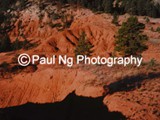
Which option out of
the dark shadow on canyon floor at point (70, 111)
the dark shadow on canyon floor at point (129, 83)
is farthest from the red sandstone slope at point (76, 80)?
the dark shadow on canyon floor at point (70, 111)

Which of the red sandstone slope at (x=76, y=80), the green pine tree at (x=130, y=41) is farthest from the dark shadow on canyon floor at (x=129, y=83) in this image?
the green pine tree at (x=130, y=41)

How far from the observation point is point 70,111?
27.4 meters

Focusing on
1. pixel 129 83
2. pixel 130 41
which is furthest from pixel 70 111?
pixel 130 41

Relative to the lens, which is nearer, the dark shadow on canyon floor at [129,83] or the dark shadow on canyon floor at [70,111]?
the dark shadow on canyon floor at [70,111]

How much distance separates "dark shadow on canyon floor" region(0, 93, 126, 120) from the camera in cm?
2344

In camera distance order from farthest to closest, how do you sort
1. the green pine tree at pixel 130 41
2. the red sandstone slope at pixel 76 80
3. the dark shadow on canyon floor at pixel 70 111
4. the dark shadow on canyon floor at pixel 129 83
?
the green pine tree at pixel 130 41 < the dark shadow on canyon floor at pixel 129 83 < the red sandstone slope at pixel 76 80 < the dark shadow on canyon floor at pixel 70 111

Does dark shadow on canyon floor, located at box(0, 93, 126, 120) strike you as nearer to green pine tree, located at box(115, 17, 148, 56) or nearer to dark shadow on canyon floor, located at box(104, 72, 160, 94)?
dark shadow on canyon floor, located at box(104, 72, 160, 94)

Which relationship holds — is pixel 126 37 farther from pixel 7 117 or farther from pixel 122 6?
pixel 122 6

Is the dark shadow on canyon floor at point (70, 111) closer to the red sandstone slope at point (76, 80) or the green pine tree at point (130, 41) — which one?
the red sandstone slope at point (76, 80)

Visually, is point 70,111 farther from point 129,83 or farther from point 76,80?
point 76,80

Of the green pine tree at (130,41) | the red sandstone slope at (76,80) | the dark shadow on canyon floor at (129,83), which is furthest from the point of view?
the green pine tree at (130,41)

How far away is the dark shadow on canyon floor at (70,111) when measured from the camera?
23438 millimetres

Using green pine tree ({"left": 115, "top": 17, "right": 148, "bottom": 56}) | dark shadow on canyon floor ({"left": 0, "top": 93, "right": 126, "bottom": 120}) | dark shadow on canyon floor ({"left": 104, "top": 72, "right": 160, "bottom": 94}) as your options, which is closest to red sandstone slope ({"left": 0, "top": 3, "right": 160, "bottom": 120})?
dark shadow on canyon floor ({"left": 104, "top": 72, "right": 160, "bottom": 94})

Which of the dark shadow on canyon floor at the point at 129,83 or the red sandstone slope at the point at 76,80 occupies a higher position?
the dark shadow on canyon floor at the point at 129,83
